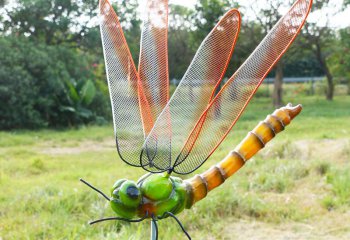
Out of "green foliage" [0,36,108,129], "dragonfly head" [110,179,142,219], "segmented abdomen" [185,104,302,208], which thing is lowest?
Answer: "green foliage" [0,36,108,129]

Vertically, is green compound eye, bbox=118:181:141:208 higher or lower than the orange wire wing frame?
lower

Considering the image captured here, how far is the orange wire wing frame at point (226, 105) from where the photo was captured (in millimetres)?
1550

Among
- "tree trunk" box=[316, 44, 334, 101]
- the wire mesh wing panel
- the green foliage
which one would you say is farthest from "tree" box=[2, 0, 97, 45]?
the wire mesh wing panel

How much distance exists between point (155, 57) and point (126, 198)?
53cm

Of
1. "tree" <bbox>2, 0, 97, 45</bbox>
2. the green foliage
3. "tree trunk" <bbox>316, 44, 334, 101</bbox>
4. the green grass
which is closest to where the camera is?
the green grass

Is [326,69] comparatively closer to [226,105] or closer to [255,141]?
[255,141]

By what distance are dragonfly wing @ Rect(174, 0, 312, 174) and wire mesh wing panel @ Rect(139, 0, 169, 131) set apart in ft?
0.73

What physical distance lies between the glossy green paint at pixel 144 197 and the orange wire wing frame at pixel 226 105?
0.04 metres

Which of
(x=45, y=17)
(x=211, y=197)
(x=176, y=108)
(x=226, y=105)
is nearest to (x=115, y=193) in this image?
(x=176, y=108)

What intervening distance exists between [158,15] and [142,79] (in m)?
0.23

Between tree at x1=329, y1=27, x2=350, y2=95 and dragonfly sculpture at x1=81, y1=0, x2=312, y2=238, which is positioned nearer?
dragonfly sculpture at x1=81, y1=0, x2=312, y2=238

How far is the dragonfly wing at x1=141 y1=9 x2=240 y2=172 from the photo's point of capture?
5.04 ft

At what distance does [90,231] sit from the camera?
315 centimetres

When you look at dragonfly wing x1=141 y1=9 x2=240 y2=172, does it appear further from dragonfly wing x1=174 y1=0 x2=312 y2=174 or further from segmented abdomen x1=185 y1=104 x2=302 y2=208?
segmented abdomen x1=185 y1=104 x2=302 y2=208
